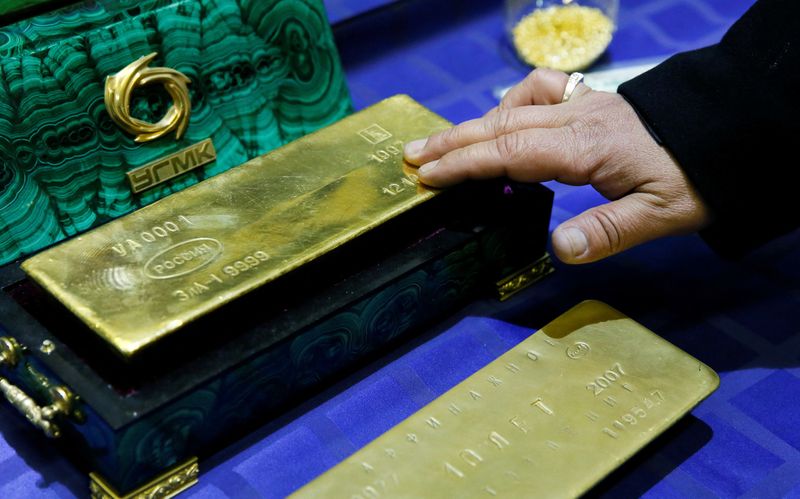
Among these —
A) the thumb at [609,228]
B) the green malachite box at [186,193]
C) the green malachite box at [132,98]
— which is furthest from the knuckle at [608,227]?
the green malachite box at [132,98]

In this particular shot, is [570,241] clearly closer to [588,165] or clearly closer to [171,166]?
[588,165]

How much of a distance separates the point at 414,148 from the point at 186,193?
23 centimetres

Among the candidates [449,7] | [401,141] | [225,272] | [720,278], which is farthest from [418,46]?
[225,272]

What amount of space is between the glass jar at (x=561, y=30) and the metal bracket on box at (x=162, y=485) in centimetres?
83

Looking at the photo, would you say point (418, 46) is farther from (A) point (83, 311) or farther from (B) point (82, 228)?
(A) point (83, 311)

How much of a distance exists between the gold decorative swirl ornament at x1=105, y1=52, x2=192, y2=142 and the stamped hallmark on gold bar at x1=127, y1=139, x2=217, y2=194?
2cm

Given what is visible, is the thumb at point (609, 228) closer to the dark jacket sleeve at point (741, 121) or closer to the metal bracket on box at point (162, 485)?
the dark jacket sleeve at point (741, 121)

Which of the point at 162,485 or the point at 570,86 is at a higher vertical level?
the point at 570,86

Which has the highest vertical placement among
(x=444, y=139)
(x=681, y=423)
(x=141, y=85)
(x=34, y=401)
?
(x=141, y=85)

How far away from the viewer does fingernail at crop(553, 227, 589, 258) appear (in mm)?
876

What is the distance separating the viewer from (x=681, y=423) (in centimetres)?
88

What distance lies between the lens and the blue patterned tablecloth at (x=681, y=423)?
0.84m

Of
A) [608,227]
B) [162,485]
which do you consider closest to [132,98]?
[162,485]

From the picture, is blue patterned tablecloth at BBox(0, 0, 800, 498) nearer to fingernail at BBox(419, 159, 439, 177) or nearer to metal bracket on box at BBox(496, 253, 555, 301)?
metal bracket on box at BBox(496, 253, 555, 301)
